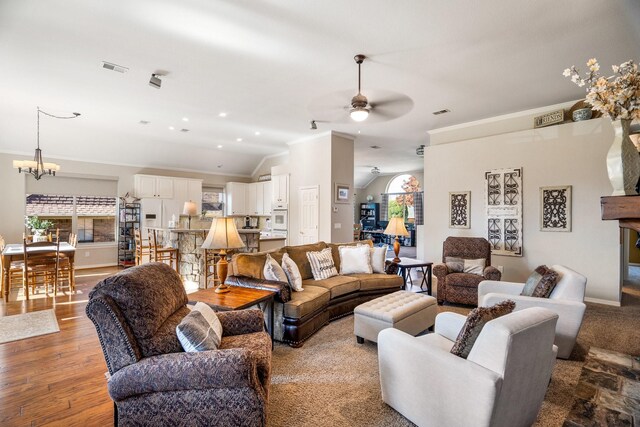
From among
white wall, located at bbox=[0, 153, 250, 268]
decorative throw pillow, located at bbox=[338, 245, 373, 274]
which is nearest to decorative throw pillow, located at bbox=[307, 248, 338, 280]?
decorative throw pillow, located at bbox=[338, 245, 373, 274]

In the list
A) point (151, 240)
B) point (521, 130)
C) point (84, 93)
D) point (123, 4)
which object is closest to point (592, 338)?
point (521, 130)

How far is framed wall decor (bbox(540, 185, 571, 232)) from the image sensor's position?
4.84 metres

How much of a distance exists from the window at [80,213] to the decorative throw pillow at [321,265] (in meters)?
6.79

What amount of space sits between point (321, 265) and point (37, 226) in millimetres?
6517

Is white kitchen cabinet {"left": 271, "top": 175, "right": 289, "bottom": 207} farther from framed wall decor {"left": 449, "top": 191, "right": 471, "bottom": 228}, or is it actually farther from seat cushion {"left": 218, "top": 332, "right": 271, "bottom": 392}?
seat cushion {"left": 218, "top": 332, "right": 271, "bottom": 392}

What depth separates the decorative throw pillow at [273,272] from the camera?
3.38m

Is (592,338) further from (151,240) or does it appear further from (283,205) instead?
(151,240)

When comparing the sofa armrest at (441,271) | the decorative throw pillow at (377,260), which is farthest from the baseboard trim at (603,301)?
the decorative throw pillow at (377,260)

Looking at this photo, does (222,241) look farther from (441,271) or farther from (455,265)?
(455,265)

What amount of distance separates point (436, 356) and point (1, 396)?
10.1ft

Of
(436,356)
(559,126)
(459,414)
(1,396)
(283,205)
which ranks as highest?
(559,126)

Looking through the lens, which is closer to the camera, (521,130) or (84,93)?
(84,93)

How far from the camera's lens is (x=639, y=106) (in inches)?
53.5

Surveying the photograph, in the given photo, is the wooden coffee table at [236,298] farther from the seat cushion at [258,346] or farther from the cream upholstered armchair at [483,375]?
the cream upholstered armchair at [483,375]
